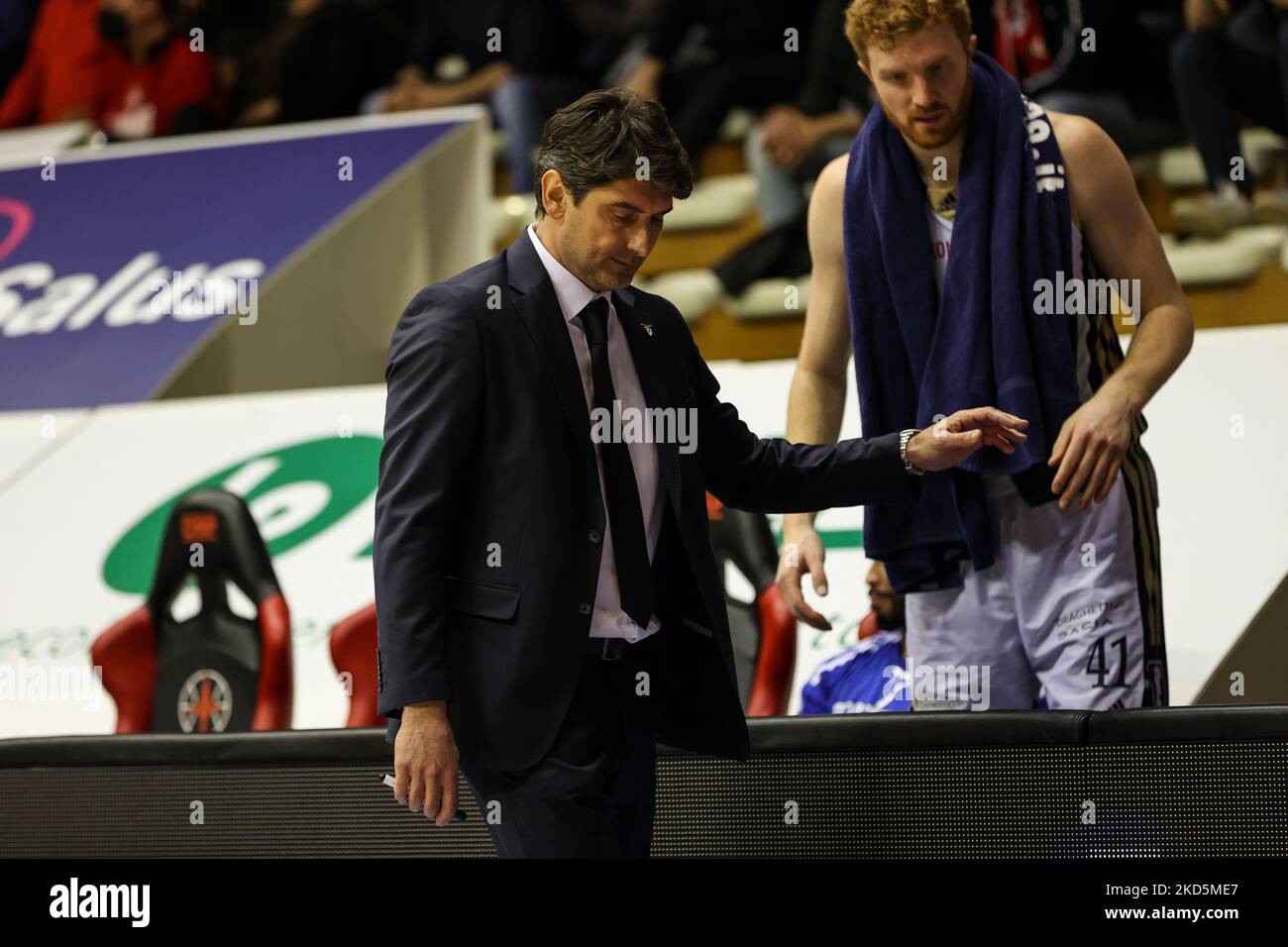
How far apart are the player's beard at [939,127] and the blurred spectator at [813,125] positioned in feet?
9.07

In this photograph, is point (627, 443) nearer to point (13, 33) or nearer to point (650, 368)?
point (650, 368)

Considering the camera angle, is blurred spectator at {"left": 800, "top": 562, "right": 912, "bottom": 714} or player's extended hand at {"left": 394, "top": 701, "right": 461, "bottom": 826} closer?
player's extended hand at {"left": 394, "top": 701, "right": 461, "bottom": 826}

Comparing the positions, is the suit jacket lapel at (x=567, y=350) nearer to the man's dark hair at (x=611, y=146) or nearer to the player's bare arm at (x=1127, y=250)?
the man's dark hair at (x=611, y=146)

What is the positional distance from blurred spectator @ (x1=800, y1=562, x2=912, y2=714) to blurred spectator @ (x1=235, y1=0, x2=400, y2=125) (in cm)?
434

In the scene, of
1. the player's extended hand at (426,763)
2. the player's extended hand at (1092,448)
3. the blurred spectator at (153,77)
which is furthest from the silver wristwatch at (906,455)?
the blurred spectator at (153,77)

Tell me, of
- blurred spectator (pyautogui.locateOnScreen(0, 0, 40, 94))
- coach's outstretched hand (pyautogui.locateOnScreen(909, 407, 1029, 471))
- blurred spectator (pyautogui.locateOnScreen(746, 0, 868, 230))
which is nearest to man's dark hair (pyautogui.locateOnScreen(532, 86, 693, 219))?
coach's outstretched hand (pyautogui.locateOnScreen(909, 407, 1029, 471))

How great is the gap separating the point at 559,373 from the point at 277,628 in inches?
83.9

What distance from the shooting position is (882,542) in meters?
2.74

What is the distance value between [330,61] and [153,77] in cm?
76

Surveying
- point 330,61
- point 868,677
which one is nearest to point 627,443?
point 868,677

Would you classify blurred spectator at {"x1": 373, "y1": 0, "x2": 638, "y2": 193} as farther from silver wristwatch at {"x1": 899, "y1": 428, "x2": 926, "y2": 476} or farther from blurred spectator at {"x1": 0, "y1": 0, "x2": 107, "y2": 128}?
silver wristwatch at {"x1": 899, "y1": 428, "x2": 926, "y2": 476}

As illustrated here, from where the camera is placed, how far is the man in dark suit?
196 centimetres

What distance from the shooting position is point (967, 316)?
8.73 feet

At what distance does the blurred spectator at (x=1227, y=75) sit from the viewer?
5133 millimetres
